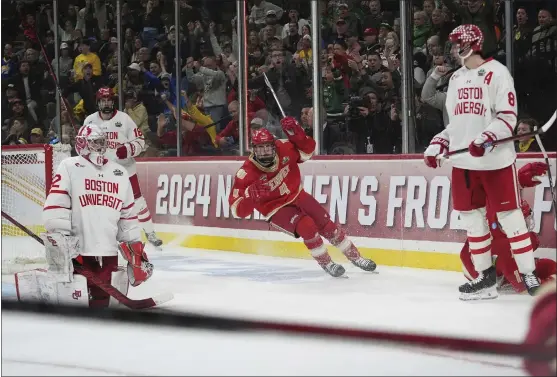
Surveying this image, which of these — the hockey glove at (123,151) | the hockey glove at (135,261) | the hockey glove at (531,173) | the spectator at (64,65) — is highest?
the spectator at (64,65)

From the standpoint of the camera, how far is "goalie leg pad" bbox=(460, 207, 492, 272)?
196 inches

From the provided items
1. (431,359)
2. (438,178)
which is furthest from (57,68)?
(431,359)

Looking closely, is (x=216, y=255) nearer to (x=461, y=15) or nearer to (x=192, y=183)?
(x=192, y=183)

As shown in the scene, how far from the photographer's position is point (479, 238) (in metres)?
4.98

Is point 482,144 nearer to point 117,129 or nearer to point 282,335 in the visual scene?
point 282,335

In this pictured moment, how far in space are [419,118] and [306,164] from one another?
753 millimetres

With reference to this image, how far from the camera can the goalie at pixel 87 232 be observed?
15.2 feet

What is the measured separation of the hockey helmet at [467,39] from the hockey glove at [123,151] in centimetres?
266

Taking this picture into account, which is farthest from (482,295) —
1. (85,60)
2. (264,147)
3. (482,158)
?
(85,60)

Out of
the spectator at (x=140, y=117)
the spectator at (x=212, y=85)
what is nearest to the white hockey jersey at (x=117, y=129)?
the spectator at (x=212, y=85)

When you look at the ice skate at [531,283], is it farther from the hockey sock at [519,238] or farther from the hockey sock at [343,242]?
the hockey sock at [343,242]

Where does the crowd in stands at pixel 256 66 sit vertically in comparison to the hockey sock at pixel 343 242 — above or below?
above

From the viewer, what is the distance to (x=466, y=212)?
504 centimetres

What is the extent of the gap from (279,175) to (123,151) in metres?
1.30
